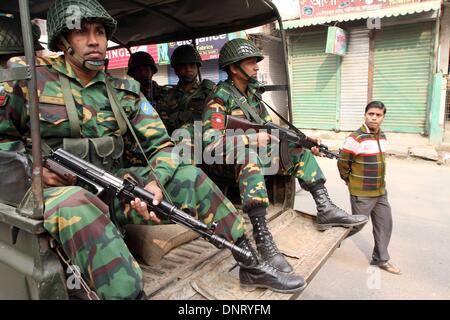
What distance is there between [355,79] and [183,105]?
6.38 m

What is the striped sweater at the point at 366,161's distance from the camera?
11.0 feet

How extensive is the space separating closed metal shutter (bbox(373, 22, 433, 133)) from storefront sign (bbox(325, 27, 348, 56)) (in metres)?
0.76

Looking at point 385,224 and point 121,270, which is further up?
point 121,270

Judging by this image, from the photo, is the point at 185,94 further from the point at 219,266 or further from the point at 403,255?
the point at 403,255

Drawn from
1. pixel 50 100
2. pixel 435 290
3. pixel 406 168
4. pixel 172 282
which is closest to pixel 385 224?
pixel 435 290

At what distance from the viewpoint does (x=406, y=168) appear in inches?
286

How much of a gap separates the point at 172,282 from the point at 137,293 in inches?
19.6

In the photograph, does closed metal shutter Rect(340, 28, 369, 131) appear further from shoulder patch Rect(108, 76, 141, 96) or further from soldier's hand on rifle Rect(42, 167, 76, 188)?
soldier's hand on rifle Rect(42, 167, 76, 188)

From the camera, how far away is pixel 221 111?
3.09 m

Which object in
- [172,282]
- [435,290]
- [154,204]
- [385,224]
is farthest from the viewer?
[385,224]

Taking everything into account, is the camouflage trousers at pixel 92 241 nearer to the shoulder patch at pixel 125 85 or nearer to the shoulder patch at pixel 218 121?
the shoulder patch at pixel 125 85

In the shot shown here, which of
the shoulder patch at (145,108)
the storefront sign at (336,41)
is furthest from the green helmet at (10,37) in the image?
the storefront sign at (336,41)
